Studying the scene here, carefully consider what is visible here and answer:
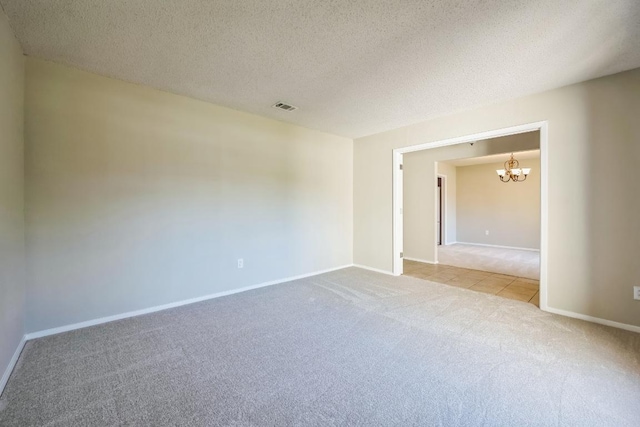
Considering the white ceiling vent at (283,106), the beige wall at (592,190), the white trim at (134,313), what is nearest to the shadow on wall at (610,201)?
the beige wall at (592,190)

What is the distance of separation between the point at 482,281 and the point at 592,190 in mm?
1878

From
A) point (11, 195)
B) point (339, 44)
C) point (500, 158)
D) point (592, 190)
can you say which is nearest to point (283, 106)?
point (339, 44)

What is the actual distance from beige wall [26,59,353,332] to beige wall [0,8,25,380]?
146 mm

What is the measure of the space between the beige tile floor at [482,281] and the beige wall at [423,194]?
68 centimetres

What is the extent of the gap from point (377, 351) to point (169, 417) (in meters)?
1.40

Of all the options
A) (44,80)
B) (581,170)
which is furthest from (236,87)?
(581,170)

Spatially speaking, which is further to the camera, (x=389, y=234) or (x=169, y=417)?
(x=389, y=234)

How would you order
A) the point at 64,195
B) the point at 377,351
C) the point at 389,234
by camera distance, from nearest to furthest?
the point at 377,351 < the point at 64,195 < the point at 389,234

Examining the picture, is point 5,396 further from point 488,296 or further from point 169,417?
point 488,296

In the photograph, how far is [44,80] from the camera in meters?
2.31

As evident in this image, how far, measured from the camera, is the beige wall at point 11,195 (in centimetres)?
173

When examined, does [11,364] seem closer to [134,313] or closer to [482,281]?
[134,313]

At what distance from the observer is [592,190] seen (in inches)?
103

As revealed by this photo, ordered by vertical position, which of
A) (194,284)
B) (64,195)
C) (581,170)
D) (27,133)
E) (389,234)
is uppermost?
(27,133)
